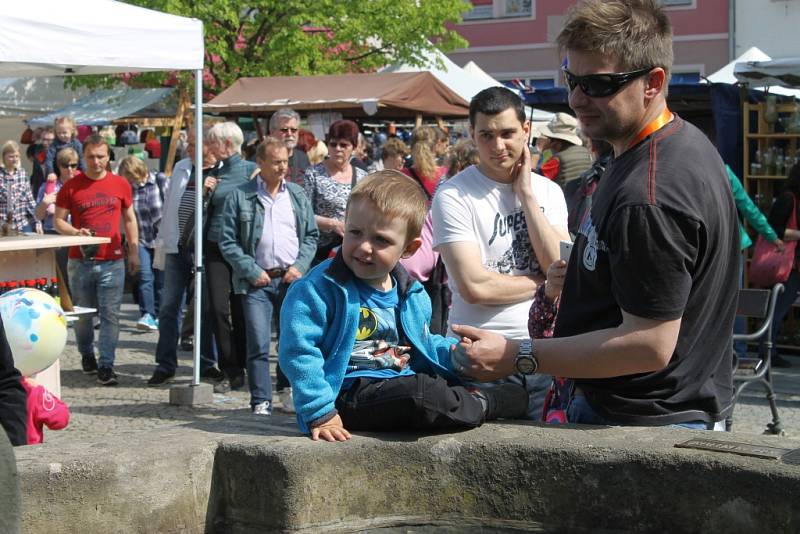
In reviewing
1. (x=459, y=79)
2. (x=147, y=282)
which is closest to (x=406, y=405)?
(x=147, y=282)

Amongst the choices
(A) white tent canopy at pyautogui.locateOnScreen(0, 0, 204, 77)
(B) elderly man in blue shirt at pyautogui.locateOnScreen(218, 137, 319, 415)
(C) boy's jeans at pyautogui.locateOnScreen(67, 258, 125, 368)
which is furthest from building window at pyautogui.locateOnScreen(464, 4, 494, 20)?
(B) elderly man in blue shirt at pyautogui.locateOnScreen(218, 137, 319, 415)

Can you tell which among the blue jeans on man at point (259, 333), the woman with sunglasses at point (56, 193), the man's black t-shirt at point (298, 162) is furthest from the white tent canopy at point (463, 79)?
the blue jeans on man at point (259, 333)

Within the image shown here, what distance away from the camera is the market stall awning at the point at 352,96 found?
16.0m

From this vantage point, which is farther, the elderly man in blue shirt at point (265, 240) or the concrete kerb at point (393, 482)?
the elderly man in blue shirt at point (265, 240)

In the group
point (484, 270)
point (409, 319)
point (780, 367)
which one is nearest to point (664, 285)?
point (409, 319)

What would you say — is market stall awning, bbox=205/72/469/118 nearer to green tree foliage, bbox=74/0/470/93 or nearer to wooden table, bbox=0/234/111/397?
green tree foliage, bbox=74/0/470/93

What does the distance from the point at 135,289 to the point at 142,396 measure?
189 inches

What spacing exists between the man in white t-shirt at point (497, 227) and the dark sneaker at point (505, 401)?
79cm

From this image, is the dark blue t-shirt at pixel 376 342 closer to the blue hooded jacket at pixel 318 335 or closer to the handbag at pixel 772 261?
the blue hooded jacket at pixel 318 335

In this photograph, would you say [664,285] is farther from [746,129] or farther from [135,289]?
[135,289]

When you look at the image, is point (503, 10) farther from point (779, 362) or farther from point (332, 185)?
point (332, 185)

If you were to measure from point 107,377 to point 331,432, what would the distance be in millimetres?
6417

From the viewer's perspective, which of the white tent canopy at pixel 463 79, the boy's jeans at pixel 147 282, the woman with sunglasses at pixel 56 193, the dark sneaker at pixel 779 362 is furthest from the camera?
the white tent canopy at pixel 463 79

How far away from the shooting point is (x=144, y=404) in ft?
27.4
